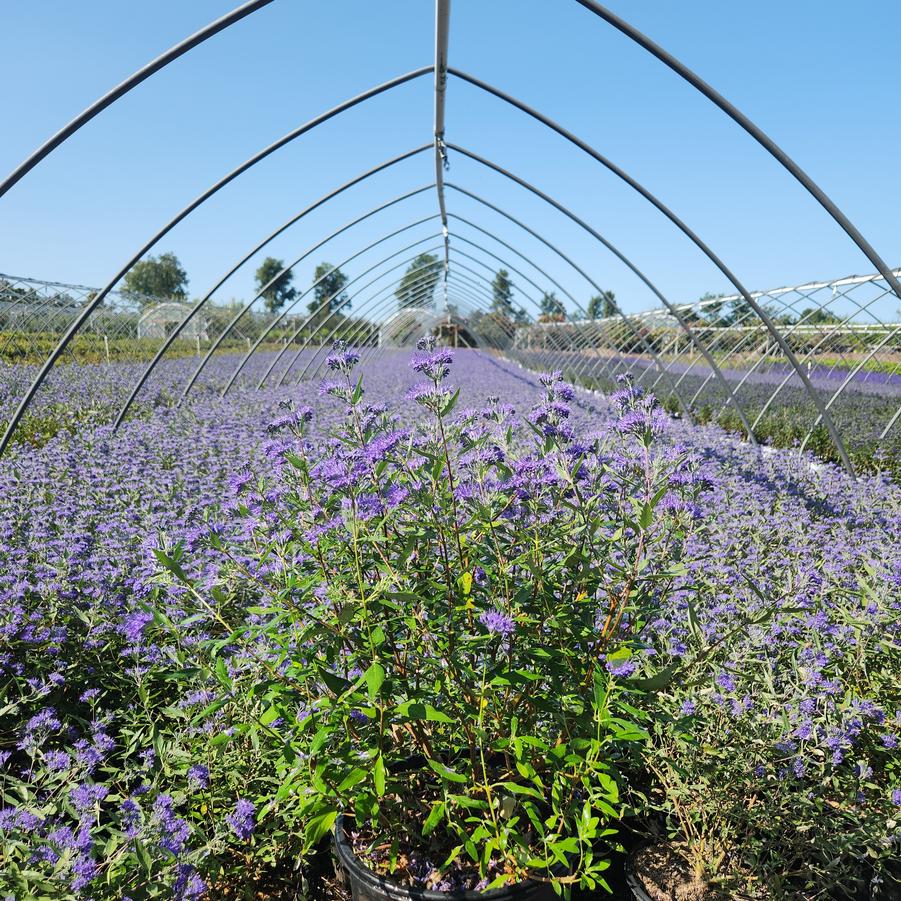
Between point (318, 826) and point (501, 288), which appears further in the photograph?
point (501, 288)

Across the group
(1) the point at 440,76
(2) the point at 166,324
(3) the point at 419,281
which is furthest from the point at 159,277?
(1) the point at 440,76

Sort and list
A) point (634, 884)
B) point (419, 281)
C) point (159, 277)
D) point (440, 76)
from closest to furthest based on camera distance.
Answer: point (634, 884) < point (440, 76) < point (419, 281) < point (159, 277)

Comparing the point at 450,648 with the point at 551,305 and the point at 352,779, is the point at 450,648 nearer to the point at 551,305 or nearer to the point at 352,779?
the point at 352,779

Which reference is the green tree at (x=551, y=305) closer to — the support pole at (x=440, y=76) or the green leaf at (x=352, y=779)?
the support pole at (x=440, y=76)

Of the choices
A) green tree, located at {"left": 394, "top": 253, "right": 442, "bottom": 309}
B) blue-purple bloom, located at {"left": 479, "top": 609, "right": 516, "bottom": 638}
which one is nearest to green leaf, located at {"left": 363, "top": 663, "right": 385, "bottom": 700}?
blue-purple bloom, located at {"left": 479, "top": 609, "right": 516, "bottom": 638}

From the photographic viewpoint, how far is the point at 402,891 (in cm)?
173

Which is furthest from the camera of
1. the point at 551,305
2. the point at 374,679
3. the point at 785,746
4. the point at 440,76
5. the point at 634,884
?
the point at 551,305

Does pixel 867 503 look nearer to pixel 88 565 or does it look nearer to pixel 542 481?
pixel 542 481

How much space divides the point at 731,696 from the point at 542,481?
0.90 meters

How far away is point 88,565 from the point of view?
3346 millimetres

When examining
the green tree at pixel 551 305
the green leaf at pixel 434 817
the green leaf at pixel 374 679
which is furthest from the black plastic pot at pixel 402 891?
the green tree at pixel 551 305

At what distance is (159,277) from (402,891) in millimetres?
95875

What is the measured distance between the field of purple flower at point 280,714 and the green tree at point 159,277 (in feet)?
295

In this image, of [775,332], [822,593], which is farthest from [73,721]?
[775,332]
